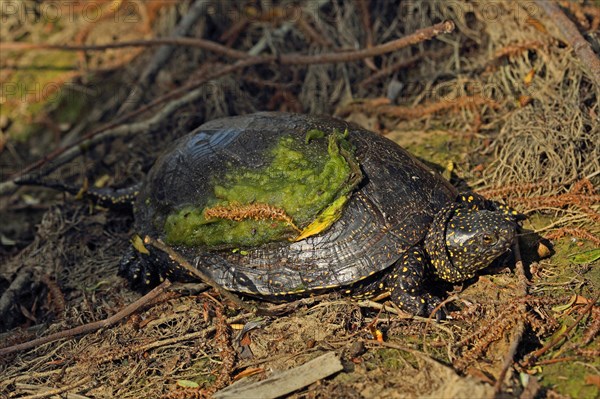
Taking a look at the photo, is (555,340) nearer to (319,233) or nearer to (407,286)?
(407,286)

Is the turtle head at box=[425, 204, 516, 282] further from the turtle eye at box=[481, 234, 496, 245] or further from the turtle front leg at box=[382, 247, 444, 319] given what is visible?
the turtle front leg at box=[382, 247, 444, 319]

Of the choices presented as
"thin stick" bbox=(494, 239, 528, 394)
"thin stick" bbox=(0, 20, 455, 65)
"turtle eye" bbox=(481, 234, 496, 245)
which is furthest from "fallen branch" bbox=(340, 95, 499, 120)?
"turtle eye" bbox=(481, 234, 496, 245)

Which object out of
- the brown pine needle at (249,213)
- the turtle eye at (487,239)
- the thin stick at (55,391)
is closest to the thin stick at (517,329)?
the turtle eye at (487,239)

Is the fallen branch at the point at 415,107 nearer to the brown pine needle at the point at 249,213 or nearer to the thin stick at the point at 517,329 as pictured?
the thin stick at the point at 517,329

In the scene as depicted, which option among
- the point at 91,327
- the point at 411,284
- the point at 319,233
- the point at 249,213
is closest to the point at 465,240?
the point at 411,284

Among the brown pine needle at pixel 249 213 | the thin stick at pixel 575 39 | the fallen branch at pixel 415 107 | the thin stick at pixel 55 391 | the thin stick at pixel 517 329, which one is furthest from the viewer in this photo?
the fallen branch at pixel 415 107

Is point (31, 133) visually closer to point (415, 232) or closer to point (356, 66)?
point (356, 66)
